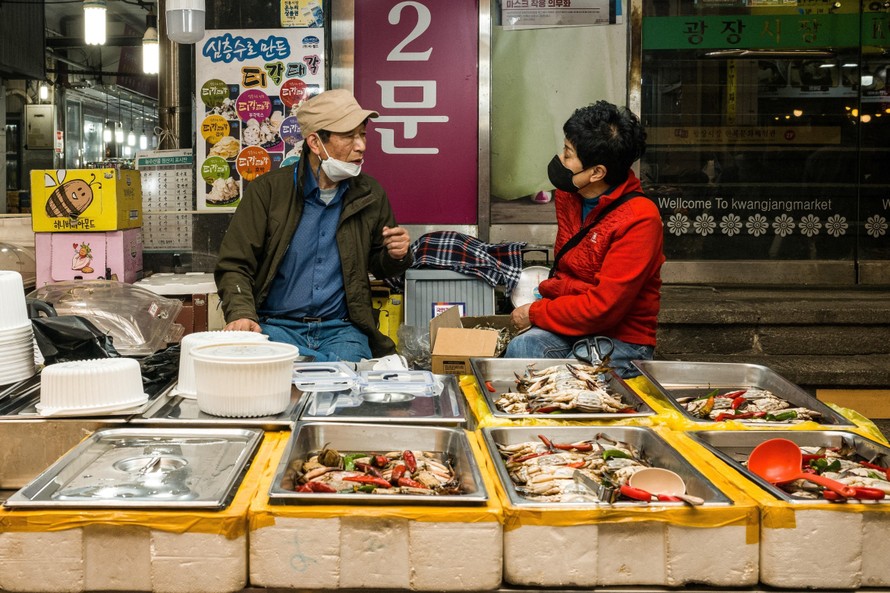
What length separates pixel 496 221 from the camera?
24.2ft

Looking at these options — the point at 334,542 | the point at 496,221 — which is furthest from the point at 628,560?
the point at 496,221

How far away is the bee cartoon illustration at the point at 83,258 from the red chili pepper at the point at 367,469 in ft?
13.5

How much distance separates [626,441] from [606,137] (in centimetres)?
183

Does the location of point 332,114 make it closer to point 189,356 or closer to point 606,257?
point 606,257

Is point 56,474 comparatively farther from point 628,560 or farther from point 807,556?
point 807,556

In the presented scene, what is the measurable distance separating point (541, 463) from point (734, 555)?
595 mm

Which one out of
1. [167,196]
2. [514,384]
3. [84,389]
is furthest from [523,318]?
[167,196]

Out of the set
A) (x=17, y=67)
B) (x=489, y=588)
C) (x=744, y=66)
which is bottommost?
(x=489, y=588)

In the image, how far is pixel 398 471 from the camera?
7.83 feet

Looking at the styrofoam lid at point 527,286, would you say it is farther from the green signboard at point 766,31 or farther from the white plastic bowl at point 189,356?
the white plastic bowl at point 189,356

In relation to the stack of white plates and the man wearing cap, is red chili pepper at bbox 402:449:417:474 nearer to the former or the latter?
the stack of white plates

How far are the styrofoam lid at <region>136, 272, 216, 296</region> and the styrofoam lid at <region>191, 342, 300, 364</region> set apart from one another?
3.09m

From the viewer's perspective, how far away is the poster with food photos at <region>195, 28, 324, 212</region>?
21.7 ft

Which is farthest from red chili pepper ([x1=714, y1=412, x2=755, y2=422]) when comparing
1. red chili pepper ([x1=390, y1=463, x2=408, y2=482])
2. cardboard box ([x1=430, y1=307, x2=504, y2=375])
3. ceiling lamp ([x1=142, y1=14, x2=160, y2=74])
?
ceiling lamp ([x1=142, y1=14, x2=160, y2=74])
